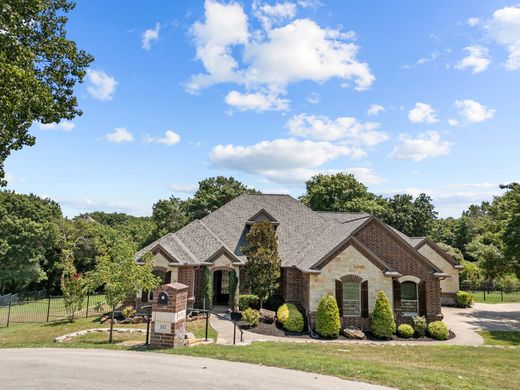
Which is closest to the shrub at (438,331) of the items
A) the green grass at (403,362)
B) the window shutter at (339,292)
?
the green grass at (403,362)

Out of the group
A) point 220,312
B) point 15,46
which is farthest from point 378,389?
point 220,312

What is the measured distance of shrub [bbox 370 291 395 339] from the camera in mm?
18059

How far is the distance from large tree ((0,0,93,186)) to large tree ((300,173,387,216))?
39.2m

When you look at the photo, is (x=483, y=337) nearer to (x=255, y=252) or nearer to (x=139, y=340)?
(x=255, y=252)

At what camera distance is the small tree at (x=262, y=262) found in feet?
Result: 71.3

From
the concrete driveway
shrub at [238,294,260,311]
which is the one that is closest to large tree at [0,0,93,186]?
shrub at [238,294,260,311]

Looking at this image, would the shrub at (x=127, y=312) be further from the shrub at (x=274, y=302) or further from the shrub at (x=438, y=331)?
the shrub at (x=438, y=331)

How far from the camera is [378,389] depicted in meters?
7.95

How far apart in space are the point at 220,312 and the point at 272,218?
8458 millimetres

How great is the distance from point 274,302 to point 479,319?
14204 millimetres

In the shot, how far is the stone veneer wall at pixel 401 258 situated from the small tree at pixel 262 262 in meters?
5.36

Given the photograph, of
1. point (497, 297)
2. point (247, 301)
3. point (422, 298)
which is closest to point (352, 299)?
point (422, 298)

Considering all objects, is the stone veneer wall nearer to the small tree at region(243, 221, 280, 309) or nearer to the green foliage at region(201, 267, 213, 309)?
the small tree at region(243, 221, 280, 309)

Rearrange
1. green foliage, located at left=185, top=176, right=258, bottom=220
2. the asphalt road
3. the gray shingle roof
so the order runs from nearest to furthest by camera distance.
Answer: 1. the asphalt road
2. the gray shingle roof
3. green foliage, located at left=185, top=176, right=258, bottom=220
